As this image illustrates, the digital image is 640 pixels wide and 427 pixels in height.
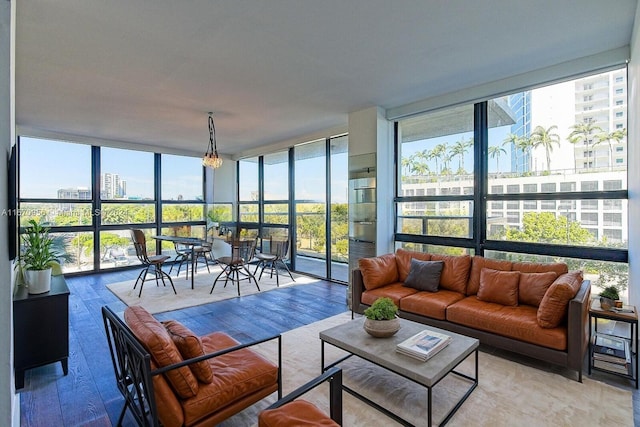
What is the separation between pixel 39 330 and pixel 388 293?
322cm

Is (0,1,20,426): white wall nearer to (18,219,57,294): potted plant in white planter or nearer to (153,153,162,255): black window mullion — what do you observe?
(18,219,57,294): potted plant in white planter

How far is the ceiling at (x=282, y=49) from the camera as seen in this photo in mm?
2324

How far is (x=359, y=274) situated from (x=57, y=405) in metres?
2.90

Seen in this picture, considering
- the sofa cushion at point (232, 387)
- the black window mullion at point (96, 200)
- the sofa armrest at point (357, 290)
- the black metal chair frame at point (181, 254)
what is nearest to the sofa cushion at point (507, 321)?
the sofa armrest at point (357, 290)

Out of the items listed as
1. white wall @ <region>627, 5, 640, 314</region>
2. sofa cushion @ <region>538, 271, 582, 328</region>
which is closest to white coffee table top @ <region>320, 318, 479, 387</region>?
sofa cushion @ <region>538, 271, 582, 328</region>

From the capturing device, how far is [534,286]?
3.05m

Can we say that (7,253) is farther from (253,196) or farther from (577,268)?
(253,196)

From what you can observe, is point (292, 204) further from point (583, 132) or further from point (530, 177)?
point (583, 132)

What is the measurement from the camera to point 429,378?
6.27 ft

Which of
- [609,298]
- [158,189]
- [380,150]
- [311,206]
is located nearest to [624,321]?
[609,298]

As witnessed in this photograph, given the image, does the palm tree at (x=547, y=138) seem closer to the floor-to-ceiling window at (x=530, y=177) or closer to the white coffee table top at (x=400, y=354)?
the floor-to-ceiling window at (x=530, y=177)

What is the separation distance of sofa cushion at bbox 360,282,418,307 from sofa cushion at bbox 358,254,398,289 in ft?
0.26

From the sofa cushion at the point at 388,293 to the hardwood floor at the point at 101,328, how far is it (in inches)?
25.1

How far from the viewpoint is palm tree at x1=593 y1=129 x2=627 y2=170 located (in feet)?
10.1
